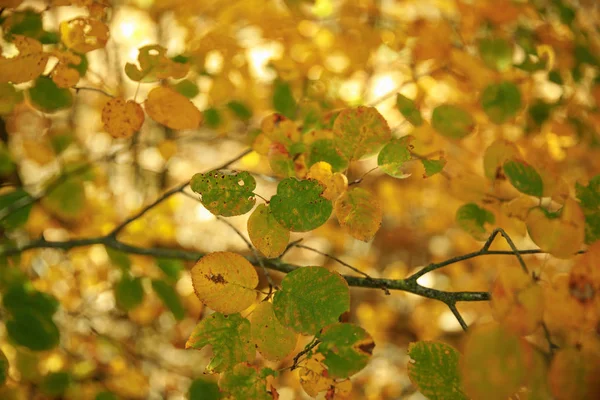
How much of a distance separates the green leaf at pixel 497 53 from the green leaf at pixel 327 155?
853mm

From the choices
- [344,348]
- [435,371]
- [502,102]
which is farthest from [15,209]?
[502,102]

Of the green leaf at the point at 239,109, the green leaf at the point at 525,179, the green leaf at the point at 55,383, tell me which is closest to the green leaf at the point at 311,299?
the green leaf at the point at 525,179

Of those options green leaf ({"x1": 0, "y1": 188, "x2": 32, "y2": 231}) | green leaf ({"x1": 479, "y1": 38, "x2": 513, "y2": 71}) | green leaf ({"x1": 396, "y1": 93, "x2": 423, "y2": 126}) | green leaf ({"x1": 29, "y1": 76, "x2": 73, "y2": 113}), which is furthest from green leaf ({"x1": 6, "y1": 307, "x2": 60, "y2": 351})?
green leaf ({"x1": 479, "y1": 38, "x2": 513, "y2": 71})

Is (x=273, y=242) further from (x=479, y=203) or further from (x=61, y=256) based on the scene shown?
(x=61, y=256)

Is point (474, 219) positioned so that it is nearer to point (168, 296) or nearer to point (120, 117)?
point (120, 117)

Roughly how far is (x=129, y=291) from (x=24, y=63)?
2.42 feet

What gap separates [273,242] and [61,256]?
1.89 m

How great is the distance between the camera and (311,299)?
1.79ft

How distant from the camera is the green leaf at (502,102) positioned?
1.18m

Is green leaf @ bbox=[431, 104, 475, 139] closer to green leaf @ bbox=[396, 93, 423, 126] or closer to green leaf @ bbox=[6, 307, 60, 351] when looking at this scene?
green leaf @ bbox=[396, 93, 423, 126]

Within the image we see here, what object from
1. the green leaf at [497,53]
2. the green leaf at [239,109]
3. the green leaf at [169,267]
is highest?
the green leaf at [497,53]

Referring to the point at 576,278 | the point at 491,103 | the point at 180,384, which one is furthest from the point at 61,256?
the point at 576,278

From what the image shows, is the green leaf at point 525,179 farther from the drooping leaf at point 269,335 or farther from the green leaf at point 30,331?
the green leaf at point 30,331

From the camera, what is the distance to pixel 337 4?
212 centimetres
